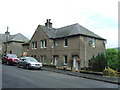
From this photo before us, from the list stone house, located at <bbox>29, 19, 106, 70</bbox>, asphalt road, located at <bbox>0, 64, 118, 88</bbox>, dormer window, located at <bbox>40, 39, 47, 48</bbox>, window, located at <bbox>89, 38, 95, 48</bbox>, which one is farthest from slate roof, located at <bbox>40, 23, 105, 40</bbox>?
asphalt road, located at <bbox>0, 64, 118, 88</bbox>

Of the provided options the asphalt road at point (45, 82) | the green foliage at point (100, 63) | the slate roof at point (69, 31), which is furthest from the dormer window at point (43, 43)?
the asphalt road at point (45, 82)

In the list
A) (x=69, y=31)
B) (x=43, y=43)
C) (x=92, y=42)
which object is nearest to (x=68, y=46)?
(x=69, y=31)

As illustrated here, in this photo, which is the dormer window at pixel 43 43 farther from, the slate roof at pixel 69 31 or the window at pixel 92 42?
the window at pixel 92 42

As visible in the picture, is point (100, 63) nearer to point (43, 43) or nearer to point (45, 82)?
point (45, 82)

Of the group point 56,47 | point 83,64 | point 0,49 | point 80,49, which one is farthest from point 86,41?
point 0,49

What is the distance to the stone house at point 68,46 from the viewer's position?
82.1 feet

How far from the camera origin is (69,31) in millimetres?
28266

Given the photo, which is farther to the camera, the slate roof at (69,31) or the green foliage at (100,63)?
the slate roof at (69,31)

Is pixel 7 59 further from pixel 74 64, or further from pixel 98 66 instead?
pixel 98 66

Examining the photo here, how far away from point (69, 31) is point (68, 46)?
124 inches


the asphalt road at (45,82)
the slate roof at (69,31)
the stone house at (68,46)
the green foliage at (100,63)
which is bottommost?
the asphalt road at (45,82)

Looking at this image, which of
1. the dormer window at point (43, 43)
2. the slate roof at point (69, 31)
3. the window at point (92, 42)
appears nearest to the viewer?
the window at point (92, 42)

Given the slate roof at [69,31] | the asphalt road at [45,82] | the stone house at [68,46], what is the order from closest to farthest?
the asphalt road at [45,82], the stone house at [68,46], the slate roof at [69,31]

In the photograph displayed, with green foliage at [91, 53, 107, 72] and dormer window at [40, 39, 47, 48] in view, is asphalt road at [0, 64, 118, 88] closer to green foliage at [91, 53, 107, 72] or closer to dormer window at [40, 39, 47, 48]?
green foliage at [91, 53, 107, 72]
